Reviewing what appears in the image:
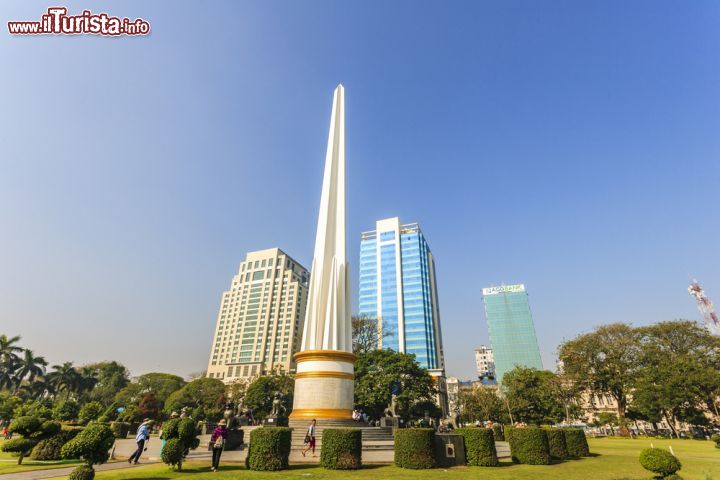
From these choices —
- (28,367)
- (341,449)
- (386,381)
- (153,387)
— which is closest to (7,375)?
(28,367)

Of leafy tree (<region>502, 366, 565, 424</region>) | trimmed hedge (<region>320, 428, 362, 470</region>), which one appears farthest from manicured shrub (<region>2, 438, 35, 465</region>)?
leafy tree (<region>502, 366, 565, 424</region>)

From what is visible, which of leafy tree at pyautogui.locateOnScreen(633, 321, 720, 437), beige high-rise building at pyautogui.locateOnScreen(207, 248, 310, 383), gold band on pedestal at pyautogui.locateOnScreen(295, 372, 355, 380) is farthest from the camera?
beige high-rise building at pyautogui.locateOnScreen(207, 248, 310, 383)

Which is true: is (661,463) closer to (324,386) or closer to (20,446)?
(324,386)

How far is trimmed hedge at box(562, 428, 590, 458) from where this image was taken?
16.9 meters

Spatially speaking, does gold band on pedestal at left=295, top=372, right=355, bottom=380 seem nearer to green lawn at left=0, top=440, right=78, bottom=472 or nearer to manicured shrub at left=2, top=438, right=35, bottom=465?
green lawn at left=0, top=440, right=78, bottom=472

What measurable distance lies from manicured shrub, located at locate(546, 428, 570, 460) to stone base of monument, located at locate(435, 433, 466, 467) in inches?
195

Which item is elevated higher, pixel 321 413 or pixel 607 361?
pixel 607 361

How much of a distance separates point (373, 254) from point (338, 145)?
86990mm

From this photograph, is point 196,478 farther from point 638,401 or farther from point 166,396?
point 166,396

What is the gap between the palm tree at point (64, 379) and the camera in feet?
211

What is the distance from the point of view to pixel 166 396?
240 feet

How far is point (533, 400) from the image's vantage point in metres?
53.4

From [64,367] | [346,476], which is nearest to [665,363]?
[346,476]

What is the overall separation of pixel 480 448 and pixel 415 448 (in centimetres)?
281
